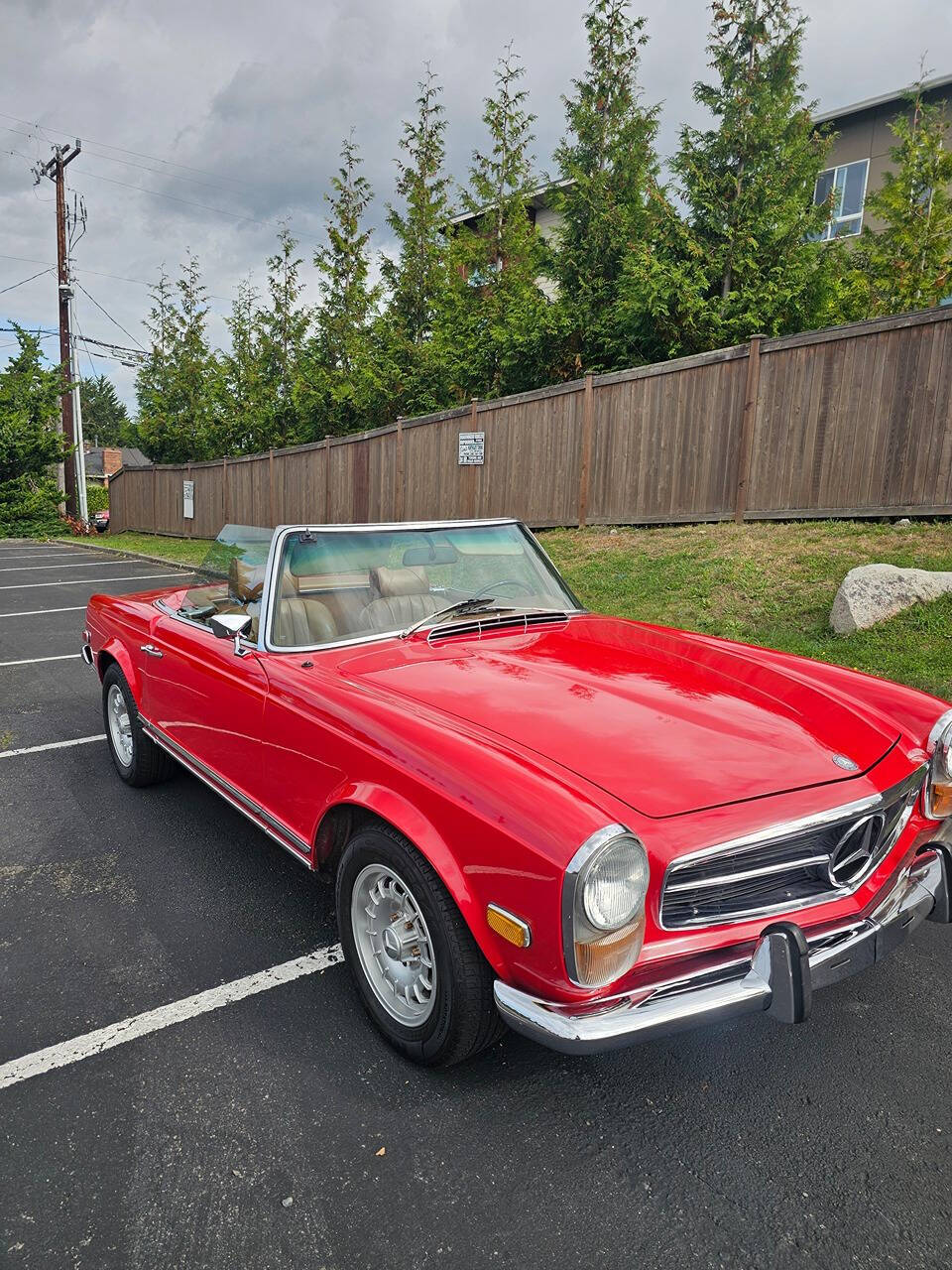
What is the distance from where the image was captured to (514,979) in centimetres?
190

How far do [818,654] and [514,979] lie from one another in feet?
15.9

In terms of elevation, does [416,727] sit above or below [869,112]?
below

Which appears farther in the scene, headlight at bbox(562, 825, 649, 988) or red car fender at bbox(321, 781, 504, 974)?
red car fender at bbox(321, 781, 504, 974)

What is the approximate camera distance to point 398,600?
129 inches

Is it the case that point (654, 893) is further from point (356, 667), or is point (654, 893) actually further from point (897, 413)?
point (897, 413)

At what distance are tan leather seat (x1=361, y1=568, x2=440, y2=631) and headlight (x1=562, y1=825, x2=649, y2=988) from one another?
1619 mm

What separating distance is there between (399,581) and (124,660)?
1811 mm

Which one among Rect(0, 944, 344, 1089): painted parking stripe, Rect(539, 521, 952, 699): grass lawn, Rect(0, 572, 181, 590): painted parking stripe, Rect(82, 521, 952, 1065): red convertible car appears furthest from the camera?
Rect(0, 572, 181, 590): painted parking stripe

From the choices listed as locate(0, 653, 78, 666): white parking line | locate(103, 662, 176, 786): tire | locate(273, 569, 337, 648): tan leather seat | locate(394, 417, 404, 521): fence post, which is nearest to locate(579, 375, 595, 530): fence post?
locate(394, 417, 404, 521): fence post

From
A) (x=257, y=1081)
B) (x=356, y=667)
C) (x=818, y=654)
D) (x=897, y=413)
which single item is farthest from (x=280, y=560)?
(x=897, y=413)

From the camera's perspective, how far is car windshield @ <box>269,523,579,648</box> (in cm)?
314

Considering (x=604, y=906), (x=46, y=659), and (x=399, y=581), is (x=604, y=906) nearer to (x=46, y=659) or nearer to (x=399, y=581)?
(x=399, y=581)

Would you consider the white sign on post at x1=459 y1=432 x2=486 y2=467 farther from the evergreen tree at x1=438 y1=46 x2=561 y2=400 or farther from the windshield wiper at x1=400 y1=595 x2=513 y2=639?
the windshield wiper at x1=400 y1=595 x2=513 y2=639

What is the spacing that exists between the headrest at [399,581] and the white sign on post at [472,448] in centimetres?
983
